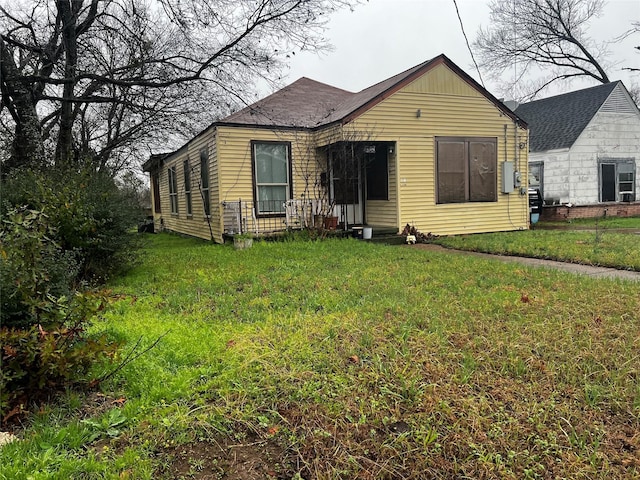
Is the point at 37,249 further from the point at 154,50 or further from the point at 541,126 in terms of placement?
the point at 541,126

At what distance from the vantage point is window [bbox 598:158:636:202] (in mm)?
17922

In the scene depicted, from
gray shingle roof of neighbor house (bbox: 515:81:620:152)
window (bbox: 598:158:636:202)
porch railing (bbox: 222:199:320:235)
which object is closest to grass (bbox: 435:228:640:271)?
porch railing (bbox: 222:199:320:235)

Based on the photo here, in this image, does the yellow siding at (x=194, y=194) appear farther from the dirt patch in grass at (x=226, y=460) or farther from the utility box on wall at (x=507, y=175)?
the dirt patch in grass at (x=226, y=460)

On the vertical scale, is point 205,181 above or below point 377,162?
below

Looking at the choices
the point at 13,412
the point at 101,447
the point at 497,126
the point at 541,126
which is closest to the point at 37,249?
the point at 13,412

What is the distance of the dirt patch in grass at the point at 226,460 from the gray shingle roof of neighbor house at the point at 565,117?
60.2 ft

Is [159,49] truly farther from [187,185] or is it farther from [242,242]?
[242,242]

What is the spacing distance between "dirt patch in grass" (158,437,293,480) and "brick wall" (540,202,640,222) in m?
17.4

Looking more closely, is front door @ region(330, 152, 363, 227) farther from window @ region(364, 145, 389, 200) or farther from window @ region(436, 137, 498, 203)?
window @ region(436, 137, 498, 203)

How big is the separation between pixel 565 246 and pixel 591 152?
1116 centimetres

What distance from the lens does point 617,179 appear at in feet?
59.9

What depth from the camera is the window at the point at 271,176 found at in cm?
1098

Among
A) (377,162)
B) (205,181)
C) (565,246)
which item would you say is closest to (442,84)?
(377,162)

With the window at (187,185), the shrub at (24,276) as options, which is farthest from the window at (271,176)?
the shrub at (24,276)
